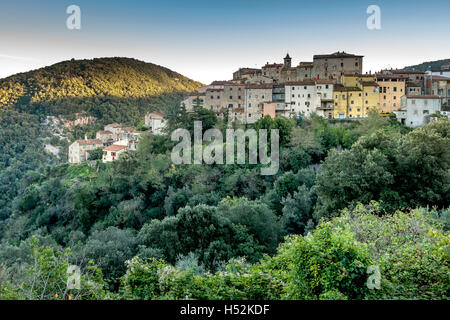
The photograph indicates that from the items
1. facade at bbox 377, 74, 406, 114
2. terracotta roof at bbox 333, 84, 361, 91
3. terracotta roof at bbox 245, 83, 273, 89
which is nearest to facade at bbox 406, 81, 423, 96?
facade at bbox 377, 74, 406, 114

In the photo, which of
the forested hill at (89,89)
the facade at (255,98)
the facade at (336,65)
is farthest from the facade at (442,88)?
the forested hill at (89,89)

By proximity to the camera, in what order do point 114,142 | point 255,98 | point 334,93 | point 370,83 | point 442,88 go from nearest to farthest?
point 370,83 < point 334,93 < point 442,88 < point 255,98 < point 114,142

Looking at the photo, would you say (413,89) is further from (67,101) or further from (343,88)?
(67,101)

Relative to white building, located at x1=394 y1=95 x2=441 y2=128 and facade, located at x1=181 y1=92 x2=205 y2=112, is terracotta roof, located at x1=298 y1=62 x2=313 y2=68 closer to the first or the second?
white building, located at x1=394 y1=95 x2=441 y2=128

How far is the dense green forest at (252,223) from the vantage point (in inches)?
294

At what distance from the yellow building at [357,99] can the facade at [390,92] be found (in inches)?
33.2

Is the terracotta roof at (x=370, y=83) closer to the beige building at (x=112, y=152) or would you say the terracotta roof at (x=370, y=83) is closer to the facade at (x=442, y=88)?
the facade at (x=442, y=88)

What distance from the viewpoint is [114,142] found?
5456cm

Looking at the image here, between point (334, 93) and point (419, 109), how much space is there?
8793mm

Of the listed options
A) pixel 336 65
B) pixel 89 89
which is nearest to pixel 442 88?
pixel 336 65

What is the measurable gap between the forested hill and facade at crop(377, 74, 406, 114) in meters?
54.7

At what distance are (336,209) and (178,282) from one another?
13.0 meters
